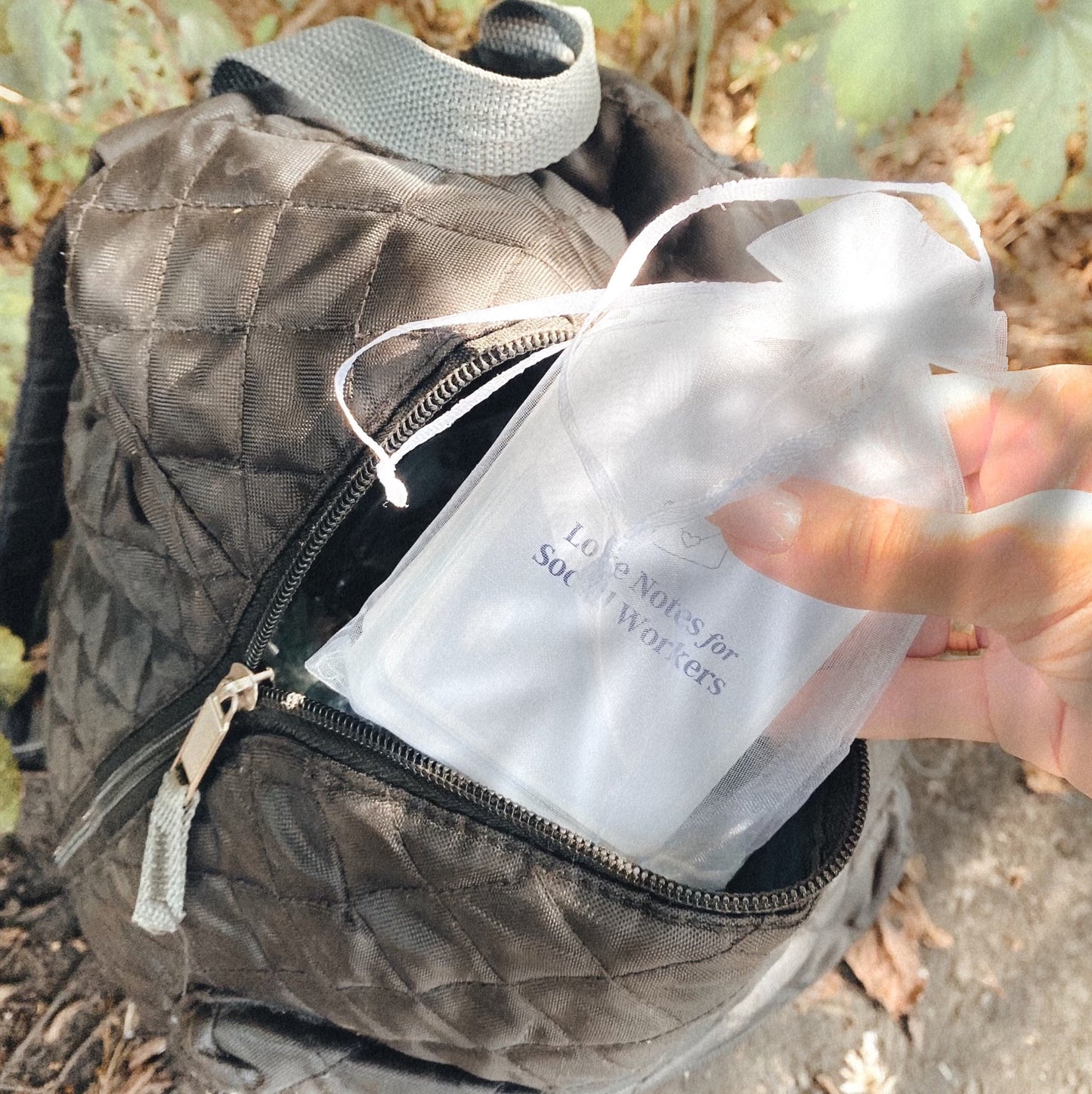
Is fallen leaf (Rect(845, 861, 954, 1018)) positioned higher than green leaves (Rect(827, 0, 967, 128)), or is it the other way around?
green leaves (Rect(827, 0, 967, 128))

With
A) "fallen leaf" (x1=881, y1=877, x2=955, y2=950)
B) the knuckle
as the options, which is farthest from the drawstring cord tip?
"fallen leaf" (x1=881, y1=877, x2=955, y2=950)

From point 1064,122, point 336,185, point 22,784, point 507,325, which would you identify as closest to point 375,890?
point 507,325

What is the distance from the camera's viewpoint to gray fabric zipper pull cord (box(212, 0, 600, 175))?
65 centimetres

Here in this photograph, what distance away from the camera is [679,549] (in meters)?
0.54

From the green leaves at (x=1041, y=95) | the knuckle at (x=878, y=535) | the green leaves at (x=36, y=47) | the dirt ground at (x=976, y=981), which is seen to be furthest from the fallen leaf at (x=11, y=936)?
the green leaves at (x=1041, y=95)

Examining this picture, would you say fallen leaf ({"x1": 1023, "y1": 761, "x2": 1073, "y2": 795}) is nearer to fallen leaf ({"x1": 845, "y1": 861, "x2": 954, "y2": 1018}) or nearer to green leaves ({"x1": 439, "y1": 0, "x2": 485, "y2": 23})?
fallen leaf ({"x1": 845, "y1": 861, "x2": 954, "y2": 1018})

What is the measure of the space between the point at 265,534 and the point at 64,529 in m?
0.51

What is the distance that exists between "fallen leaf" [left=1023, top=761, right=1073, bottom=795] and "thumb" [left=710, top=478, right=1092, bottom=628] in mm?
780

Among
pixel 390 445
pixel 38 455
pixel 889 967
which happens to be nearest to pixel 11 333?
pixel 38 455

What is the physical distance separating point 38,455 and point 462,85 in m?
0.57

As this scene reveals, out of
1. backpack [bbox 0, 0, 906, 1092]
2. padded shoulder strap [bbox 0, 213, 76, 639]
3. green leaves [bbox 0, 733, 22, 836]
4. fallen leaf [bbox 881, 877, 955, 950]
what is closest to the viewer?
backpack [bbox 0, 0, 906, 1092]

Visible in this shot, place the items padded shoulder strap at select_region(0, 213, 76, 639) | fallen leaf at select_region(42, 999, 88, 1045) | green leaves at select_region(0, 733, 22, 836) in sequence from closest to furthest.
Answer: padded shoulder strap at select_region(0, 213, 76, 639)
green leaves at select_region(0, 733, 22, 836)
fallen leaf at select_region(42, 999, 88, 1045)

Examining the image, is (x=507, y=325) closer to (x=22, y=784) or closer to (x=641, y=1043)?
(x=641, y=1043)

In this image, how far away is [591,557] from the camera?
0.55 m
